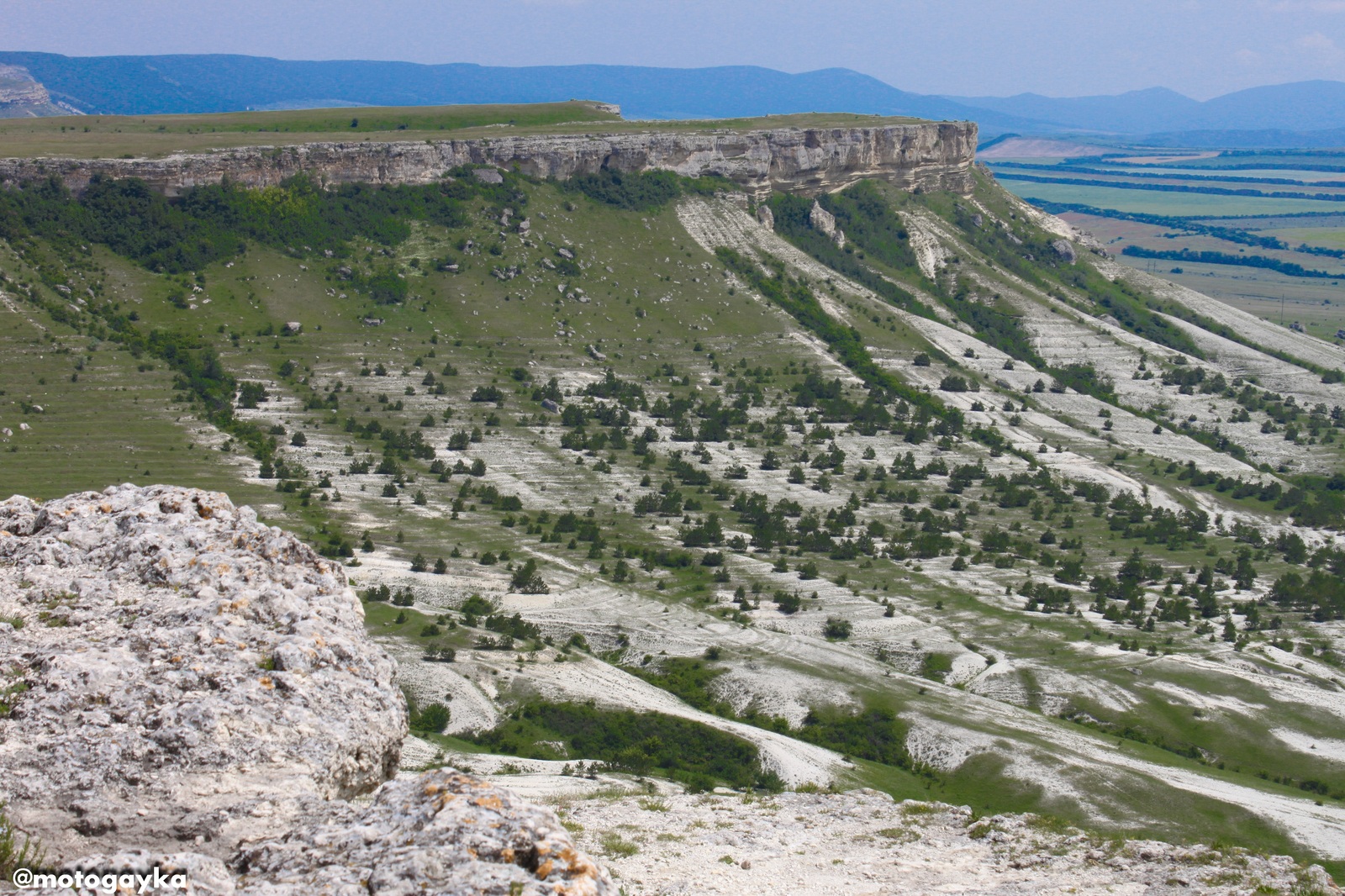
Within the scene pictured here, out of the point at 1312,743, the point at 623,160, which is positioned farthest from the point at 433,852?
the point at 623,160

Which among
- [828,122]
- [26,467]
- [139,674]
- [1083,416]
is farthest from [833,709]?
[828,122]

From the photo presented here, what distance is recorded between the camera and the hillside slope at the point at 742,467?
3984 cm

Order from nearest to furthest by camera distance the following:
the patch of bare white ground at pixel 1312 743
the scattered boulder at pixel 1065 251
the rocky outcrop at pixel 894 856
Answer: the rocky outcrop at pixel 894 856 → the patch of bare white ground at pixel 1312 743 → the scattered boulder at pixel 1065 251

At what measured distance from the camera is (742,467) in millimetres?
75875

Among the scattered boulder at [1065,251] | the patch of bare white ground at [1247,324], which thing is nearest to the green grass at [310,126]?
the scattered boulder at [1065,251]

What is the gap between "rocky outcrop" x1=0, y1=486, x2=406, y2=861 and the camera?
495 inches

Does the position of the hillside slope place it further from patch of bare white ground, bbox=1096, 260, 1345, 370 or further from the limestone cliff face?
the limestone cliff face

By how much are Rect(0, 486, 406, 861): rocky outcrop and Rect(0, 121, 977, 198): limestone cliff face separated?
77.8m

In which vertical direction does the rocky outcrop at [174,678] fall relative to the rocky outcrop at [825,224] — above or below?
below

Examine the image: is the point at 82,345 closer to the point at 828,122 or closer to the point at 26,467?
the point at 26,467

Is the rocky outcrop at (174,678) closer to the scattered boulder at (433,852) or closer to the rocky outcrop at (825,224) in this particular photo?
the scattered boulder at (433,852)

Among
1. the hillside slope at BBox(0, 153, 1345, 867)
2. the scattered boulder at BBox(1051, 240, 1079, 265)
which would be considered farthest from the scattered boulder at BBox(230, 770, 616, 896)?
the scattered boulder at BBox(1051, 240, 1079, 265)

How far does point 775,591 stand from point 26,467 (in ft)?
126

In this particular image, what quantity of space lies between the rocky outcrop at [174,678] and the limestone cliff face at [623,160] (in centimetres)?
7781
